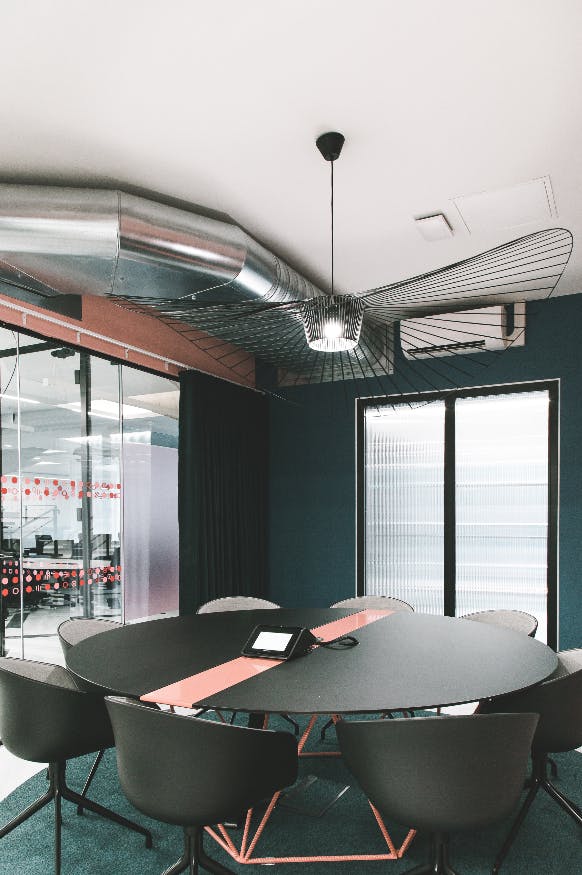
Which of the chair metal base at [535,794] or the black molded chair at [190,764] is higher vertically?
the black molded chair at [190,764]

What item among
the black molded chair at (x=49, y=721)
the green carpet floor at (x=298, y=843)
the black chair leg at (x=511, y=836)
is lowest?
the green carpet floor at (x=298, y=843)

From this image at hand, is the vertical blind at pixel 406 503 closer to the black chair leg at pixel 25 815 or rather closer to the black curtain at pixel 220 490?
the black curtain at pixel 220 490

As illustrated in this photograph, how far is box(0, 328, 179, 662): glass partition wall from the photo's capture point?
3.89 metres

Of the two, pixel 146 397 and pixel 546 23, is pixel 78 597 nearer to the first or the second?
pixel 146 397

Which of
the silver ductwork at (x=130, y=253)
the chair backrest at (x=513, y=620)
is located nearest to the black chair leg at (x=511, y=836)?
the chair backrest at (x=513, y=620)

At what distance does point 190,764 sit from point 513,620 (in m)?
2.22

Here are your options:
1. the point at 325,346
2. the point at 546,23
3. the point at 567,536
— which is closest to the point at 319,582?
the point at 567,536

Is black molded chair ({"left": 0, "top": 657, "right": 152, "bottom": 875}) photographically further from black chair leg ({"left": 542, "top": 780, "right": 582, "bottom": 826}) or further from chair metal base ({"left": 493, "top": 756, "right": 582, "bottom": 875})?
black chair leg ({"left": 542, "top": 780, "right": 582, "bottom": 826})

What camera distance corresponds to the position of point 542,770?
2572mm

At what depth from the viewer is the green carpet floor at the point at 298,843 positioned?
230cm

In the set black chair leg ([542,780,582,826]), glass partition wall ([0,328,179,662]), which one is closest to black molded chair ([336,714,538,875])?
black chair leg ([542,780,582,826])

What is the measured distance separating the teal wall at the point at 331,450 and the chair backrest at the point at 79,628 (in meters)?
2.65

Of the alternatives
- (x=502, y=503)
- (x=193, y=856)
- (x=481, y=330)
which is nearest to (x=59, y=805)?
(x=193, y=856)

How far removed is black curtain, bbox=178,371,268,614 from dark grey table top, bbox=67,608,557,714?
6.53 feet
